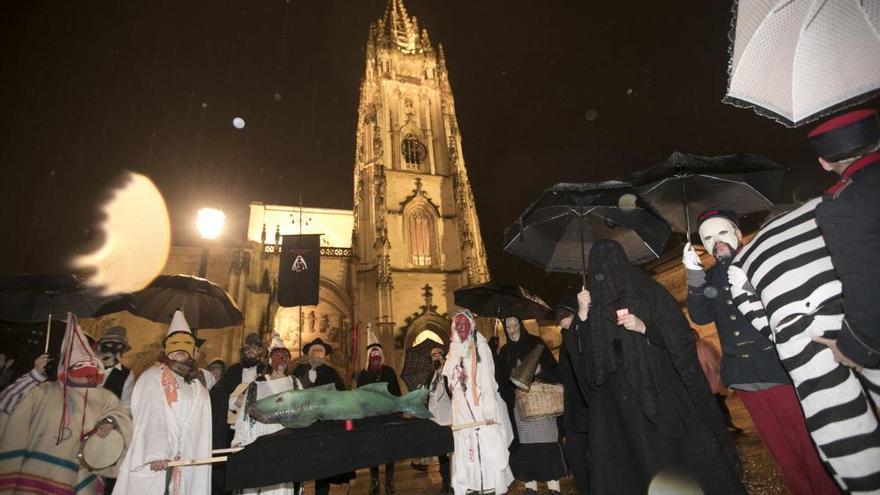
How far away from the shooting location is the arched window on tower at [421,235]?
25.3 meters

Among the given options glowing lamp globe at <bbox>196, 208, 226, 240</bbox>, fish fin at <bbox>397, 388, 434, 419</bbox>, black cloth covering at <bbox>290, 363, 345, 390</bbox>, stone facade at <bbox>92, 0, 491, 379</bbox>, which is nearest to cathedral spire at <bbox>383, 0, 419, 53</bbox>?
stone facade at <bbox>92, 0, 491, 379</bbox>

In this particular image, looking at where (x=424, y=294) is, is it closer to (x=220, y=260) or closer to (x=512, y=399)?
(x=220, y=260)

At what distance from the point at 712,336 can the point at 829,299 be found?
1630 centimetres

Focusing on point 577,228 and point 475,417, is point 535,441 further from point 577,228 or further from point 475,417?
point 577,228

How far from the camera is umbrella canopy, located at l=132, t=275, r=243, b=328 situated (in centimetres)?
638

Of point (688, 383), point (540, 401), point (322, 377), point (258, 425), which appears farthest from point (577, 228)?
point (322, 377)

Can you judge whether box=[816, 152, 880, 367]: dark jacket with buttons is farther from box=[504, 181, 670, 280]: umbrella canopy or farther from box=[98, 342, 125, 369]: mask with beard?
box=[98, 342, 125, 369]: mask with beard

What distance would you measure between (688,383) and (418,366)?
5104 millimetres

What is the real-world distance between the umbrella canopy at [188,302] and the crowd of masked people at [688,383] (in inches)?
84.4

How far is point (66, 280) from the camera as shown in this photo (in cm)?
503

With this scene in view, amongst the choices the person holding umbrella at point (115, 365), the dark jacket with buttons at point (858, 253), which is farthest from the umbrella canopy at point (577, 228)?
the person holding umbrella at point (115, 365)

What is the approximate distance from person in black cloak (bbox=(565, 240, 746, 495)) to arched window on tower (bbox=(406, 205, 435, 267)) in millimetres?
22258

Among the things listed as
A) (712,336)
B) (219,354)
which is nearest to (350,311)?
(219,354)

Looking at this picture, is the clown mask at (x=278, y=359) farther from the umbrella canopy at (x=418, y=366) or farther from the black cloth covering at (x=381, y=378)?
the black cloth covering at (x=381, y=378)
